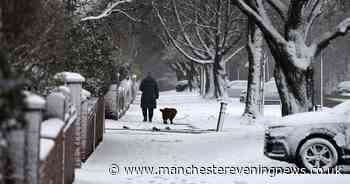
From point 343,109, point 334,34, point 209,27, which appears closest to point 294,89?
point 334,34

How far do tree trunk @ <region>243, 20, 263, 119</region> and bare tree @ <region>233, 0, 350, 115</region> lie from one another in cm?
945

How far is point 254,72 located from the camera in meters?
26.5

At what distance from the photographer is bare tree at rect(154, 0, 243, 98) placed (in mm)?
40062

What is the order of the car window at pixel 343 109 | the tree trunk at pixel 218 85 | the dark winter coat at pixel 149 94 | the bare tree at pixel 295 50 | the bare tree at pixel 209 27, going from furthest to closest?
1. the tree trunk at pixel 218 85
2. the bare tree at pixel 209 27
3. the dark winter coat at pixel 149 94
4. the bare tree at pixel 295 50
5. the car window at pixel 343 109

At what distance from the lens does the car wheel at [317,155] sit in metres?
11.5

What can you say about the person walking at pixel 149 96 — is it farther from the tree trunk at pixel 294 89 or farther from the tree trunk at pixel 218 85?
the tree trunk at pixel 218 85

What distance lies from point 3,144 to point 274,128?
8.88 metres

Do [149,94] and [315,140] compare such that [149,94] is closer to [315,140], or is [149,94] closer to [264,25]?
[264,25]

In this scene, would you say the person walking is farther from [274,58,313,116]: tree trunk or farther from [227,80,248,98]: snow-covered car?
[227,80,248,98]: snow-covered car

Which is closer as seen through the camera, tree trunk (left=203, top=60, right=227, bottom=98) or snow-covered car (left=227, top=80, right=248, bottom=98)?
tree trunk (left=203, top=60, right=227, bottom=98)

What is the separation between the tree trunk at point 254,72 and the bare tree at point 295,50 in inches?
372

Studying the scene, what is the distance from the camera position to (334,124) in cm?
1155

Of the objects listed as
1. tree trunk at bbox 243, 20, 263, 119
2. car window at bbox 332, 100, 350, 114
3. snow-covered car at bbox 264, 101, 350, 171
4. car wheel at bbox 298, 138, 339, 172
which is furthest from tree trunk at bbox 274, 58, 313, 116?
tree trunk at bbox 243, 20, 263, 119

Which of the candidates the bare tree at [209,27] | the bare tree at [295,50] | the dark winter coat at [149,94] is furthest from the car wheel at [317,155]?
the bare tree at [209,27]
